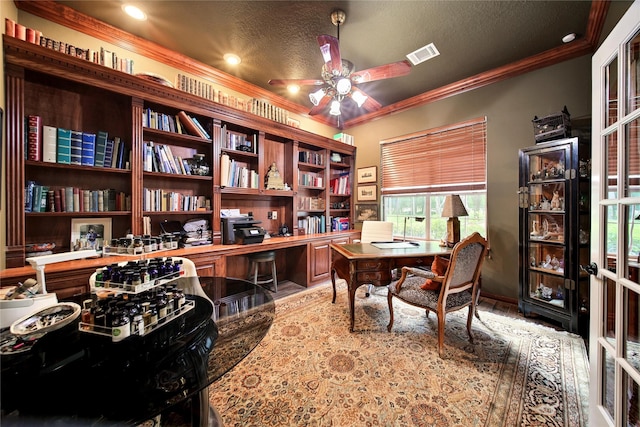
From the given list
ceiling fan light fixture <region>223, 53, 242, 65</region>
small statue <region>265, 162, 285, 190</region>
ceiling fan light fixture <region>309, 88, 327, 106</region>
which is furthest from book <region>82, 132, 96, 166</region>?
ceiling fan light fixture <region>309, 88, 327, 106</region>

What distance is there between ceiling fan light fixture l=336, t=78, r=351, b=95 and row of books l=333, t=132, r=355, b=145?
2.18m

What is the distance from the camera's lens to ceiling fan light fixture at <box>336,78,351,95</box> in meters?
2.13

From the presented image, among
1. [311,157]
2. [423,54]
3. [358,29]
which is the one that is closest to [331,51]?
[358,29]

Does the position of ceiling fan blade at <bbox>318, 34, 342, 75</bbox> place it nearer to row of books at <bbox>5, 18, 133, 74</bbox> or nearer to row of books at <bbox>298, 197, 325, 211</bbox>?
row of books at <bbox>5, 18, 133, 74</bbox>

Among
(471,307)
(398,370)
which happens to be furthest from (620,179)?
(398,370)

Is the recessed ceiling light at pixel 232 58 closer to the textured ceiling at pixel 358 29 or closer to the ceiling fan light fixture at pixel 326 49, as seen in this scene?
the textured ceiling at pixel 358 29

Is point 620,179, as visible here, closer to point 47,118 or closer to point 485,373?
point 485,373

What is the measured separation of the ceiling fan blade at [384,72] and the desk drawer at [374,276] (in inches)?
69.8

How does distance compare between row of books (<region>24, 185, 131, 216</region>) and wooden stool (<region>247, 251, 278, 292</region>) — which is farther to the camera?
wooden stool (<region>247, 251, 278, 292</region>)

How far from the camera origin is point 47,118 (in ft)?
6.76

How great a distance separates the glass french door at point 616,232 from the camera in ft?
3.48

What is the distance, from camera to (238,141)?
3.20 m

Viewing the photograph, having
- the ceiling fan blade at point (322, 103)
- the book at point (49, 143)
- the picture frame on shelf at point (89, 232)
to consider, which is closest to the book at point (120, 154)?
the book at point (49, 143)

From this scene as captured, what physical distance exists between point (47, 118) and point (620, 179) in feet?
13.1
